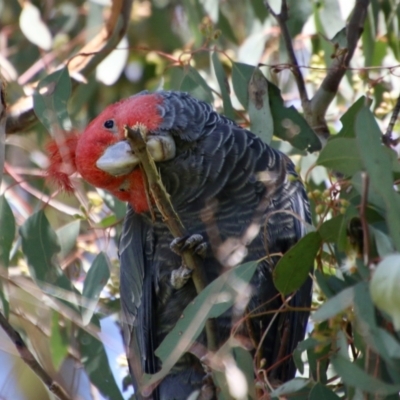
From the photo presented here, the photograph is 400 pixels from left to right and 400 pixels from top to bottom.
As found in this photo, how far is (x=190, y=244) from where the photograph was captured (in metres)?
2.05

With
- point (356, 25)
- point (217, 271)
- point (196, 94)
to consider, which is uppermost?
point (356, 25)

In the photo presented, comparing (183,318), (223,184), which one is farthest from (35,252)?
(183,318)

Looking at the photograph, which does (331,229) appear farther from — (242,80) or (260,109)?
(242,80)

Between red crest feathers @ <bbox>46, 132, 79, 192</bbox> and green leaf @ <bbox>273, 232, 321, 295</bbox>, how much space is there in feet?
2.86

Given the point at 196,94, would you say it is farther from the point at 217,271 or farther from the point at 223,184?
the point at 217,271

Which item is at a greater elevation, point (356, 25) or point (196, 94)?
point (356, 25)

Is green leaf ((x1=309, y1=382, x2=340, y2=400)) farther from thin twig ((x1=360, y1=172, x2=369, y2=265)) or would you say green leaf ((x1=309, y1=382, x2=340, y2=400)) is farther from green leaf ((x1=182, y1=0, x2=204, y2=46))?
green leaf ((x1=182, y1=0, x2=204, y2=46))

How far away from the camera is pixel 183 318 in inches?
68.2

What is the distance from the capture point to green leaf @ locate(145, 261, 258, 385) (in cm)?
168

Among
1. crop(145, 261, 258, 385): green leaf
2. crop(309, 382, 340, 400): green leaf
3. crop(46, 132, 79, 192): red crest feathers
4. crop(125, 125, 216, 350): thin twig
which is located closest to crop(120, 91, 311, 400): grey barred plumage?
crop(46, 132, 79, 192): red crest feathers

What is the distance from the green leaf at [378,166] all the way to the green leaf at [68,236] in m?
1.27

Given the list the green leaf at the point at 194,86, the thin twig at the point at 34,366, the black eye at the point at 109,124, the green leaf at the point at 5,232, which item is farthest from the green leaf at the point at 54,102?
the thin twig at the point at 34,366

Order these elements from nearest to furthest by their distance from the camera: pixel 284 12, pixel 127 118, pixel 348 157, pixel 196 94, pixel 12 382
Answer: pixel 348 157 → pixel 12 382 → pixel 127 118 → pixel 284 12 → pixel 196 94

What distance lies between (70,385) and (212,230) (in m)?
Result: 0.71
